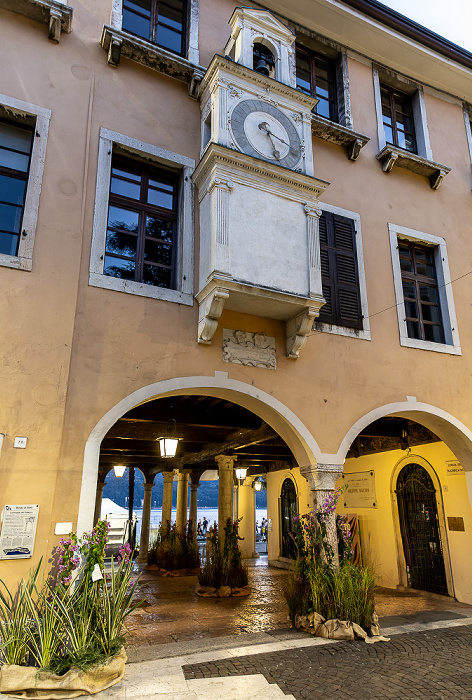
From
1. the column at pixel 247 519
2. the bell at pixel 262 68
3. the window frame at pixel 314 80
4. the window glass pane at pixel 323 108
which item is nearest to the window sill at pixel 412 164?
the window frame at pixel 314 80

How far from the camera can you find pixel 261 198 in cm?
678

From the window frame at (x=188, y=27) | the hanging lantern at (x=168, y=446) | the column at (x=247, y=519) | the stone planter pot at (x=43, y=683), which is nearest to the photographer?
the stone planter pot at (x=43, y=683)

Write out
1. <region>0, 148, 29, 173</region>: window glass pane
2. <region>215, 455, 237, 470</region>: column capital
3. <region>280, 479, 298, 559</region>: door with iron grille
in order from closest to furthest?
<region>0, 148, 29, 173</region>: window glass pane, <region>215, 455, 237, 470</region>: column capital, <region>280, 479, 298, 559</region>: door with iron grille

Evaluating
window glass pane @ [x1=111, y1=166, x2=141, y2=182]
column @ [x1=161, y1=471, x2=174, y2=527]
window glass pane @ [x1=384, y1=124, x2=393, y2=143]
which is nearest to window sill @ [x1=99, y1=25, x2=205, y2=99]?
window glass pane @ [x1=111, y1=166, x2=141, y2=182]

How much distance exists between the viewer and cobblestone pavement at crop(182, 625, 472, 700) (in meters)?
4.28

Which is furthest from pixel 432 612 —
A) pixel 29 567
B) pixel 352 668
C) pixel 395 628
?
pixel 29 567

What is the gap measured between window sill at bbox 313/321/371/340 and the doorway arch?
4.70 ft

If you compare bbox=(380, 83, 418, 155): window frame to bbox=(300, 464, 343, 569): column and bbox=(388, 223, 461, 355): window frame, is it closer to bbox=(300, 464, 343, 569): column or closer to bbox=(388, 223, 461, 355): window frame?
bbox=(388, 223, 461, 355): window frame

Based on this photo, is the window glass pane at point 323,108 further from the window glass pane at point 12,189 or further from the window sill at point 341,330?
the window glass pane at point 12,189

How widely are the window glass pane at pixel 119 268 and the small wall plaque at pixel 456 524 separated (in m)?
6.85

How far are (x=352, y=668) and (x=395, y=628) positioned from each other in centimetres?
188

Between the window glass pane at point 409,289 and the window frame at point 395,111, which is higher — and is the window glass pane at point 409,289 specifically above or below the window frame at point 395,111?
below

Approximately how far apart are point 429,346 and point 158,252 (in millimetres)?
4722

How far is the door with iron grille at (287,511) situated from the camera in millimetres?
13953
